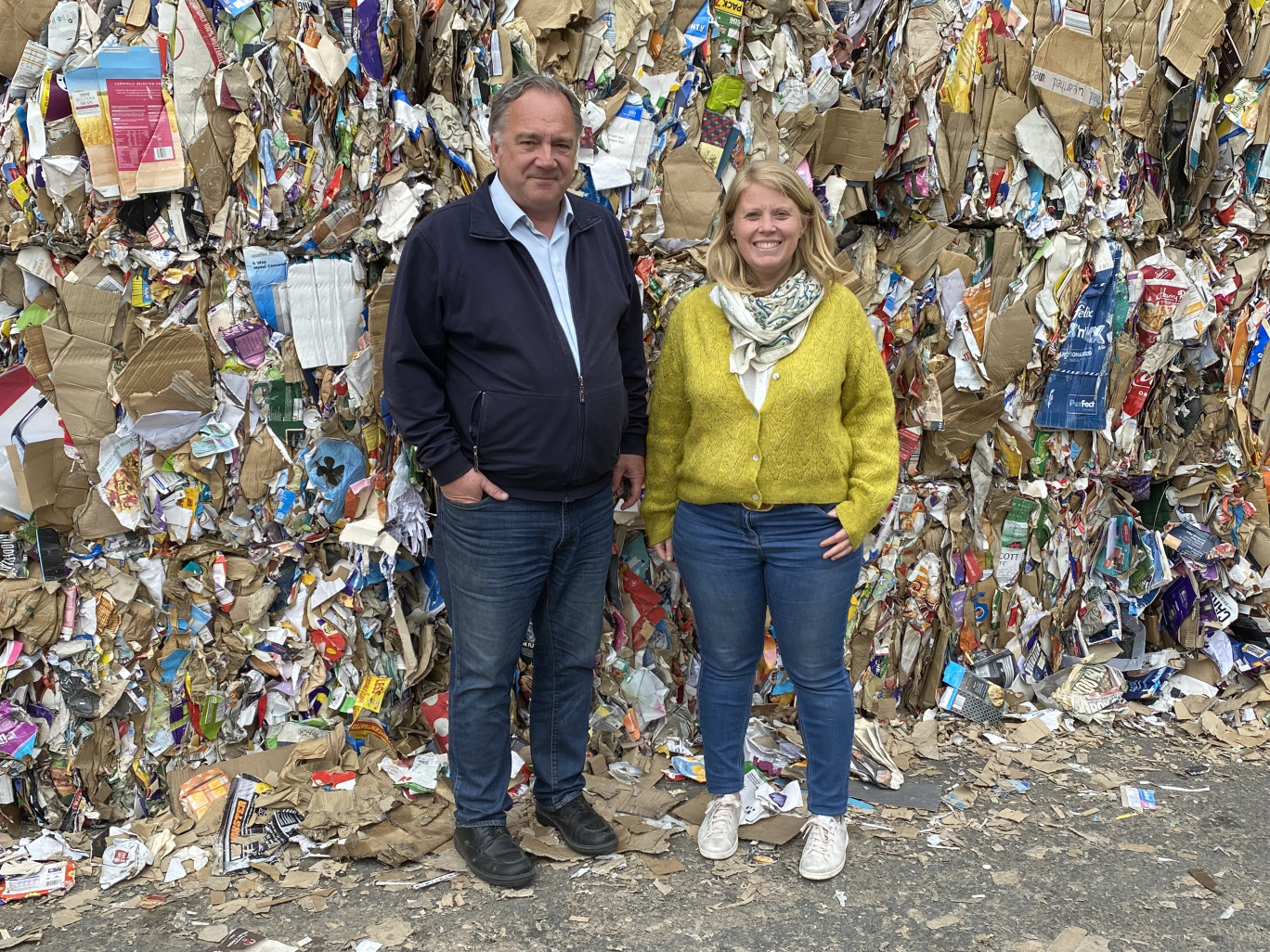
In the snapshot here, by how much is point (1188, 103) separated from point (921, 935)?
315cm

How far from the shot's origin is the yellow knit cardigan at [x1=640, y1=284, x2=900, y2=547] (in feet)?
9.80

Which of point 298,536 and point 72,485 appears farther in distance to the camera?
point 298,536

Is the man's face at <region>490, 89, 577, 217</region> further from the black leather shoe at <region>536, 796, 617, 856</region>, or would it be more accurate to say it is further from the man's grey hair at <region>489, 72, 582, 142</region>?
the black leather shoe at <region>536, 796, 617, 856</region>

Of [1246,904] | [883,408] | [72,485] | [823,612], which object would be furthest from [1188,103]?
[72,485]

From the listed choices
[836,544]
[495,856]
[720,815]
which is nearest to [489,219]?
[836,544]

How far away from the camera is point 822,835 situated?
10.6 ft

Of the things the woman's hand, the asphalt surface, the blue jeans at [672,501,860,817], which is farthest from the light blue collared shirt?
the asphalt surface

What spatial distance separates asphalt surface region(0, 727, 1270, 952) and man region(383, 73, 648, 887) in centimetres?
20

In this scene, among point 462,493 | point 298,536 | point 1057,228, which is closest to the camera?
point 462,493

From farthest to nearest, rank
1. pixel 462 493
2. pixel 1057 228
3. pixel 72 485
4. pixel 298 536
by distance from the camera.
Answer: pixel 1057 228 < pixel 298 536 < pixel 72 485 < pixel 462 493

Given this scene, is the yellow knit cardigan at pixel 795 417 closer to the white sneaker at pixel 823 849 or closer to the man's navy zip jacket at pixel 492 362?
the man's navy zip jacket at pixel 492 362

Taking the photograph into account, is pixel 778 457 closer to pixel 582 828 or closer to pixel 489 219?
pixel 489 219

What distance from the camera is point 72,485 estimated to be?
321 centimetres

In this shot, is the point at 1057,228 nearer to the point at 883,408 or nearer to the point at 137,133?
the point at 883,408
